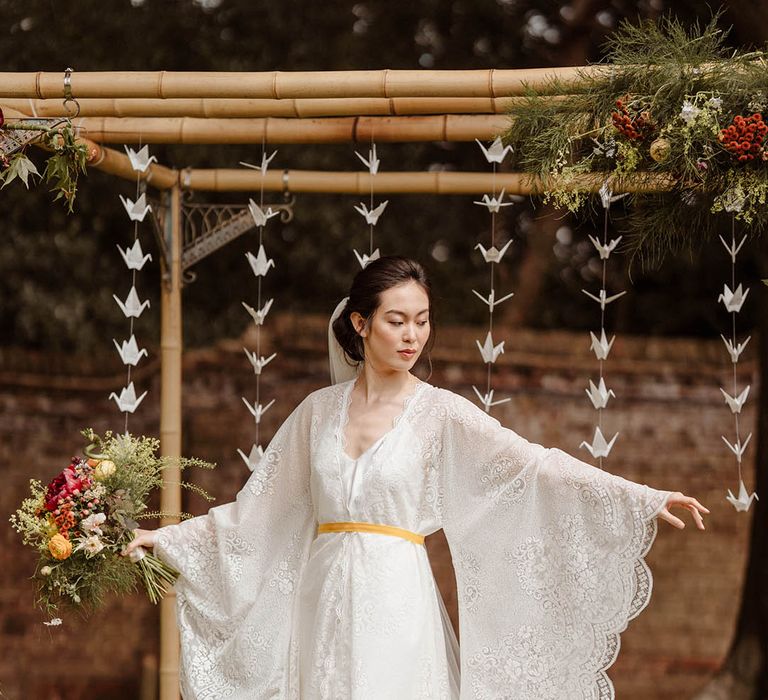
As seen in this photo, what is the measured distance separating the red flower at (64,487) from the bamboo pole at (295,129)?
4.56ft

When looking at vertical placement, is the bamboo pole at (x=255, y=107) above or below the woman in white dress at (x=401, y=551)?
above

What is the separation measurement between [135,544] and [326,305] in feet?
14.2

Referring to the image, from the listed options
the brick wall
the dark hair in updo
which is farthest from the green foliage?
the brick wall

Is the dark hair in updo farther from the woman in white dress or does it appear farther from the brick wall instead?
the brick wall

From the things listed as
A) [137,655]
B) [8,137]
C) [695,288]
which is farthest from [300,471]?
[695,288]

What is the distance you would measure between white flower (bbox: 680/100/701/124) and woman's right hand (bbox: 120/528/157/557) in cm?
205

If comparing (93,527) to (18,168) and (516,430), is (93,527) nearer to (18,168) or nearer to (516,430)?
(18,168)

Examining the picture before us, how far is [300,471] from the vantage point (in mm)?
3977

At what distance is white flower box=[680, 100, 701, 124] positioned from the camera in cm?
351

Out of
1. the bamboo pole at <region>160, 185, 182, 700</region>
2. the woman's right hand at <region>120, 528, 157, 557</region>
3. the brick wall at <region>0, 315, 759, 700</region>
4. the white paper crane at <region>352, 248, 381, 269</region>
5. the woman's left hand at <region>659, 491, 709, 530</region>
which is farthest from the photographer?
the brick wall at <region>0, 315, 759, 700</region>

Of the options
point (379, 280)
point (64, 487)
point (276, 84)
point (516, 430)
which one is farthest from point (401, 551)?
point (516, 430)

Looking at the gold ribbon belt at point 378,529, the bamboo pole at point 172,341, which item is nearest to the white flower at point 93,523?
the gold ribbon belt at point 378,529

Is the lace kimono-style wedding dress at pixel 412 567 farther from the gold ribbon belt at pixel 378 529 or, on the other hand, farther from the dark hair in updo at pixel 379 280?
the dark hair in updo at pixel 379 280

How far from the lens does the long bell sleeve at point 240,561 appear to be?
394 cm
